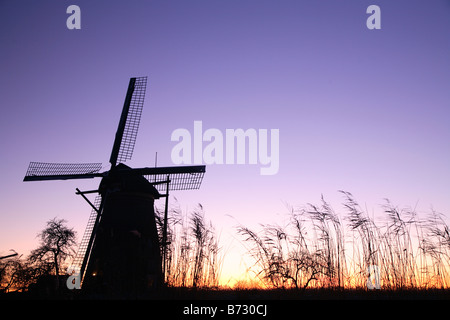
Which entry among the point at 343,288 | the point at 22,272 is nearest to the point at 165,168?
the point at 343,288

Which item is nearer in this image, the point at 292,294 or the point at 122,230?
the point at 292,294

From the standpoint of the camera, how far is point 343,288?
7531 millimetres

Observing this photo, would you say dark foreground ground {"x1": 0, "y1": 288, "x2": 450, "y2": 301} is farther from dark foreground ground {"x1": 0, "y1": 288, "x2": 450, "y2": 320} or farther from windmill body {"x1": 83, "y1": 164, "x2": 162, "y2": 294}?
windmill body {"x1": 83, "y1": 164, "x2": 162, "y2": 294}

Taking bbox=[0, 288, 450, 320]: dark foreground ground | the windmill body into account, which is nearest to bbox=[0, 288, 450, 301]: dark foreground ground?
bbox=[0, 288, 450, 320]: dark foreground ground

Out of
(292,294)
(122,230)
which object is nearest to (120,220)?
(122,230)

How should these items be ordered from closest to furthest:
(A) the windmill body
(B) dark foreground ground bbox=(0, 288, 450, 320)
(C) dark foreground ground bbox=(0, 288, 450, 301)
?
(B) dark foreground ground bbox=(0, 288, 450, 320) < (C) dark foreground ground bbox=(0, 288, 450, 301) < (A) the windmill body
